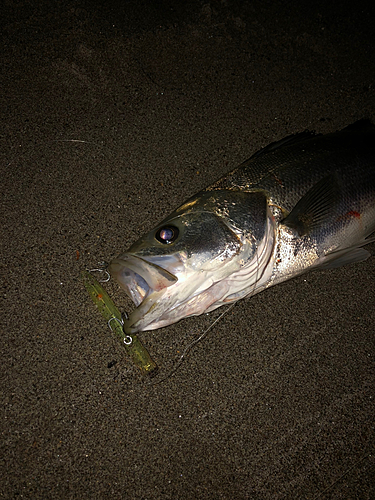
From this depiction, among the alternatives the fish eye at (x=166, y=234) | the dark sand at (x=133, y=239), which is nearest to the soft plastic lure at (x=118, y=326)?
the dark sand at (x=133, y=239)

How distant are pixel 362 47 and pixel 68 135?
7.95ft

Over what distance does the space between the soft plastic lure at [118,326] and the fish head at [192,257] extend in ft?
1.25

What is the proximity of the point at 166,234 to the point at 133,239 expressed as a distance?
22.9 inches

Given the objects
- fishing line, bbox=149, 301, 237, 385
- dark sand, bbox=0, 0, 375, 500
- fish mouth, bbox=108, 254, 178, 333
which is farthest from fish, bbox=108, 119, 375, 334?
dark sand, bbox=0, 0, 375, 500

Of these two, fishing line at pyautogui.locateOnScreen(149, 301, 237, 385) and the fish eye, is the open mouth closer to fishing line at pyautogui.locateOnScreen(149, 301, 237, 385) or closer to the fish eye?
the fish eye

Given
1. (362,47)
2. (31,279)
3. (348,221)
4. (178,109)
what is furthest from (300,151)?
(31,279)

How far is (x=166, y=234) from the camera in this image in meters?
1.75

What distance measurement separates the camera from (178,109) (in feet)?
8.21

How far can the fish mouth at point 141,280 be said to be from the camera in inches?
64.2

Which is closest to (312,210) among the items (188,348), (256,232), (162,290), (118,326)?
(256,232)

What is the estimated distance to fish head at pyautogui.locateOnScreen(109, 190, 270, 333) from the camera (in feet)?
5.42

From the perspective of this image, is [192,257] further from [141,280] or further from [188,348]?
[188,348]

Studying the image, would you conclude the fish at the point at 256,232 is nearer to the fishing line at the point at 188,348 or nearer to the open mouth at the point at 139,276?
the open mouth at the point at 139,276

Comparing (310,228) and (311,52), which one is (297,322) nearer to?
(310,228)
